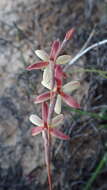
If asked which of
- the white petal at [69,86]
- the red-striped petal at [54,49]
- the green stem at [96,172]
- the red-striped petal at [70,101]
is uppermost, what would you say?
the red-striped petal at [54,49]

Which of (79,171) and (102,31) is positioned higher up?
(102,31)

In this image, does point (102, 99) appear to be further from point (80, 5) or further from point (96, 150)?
point (80, 5)

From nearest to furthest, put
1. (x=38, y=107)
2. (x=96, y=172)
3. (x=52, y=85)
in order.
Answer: (x=52, y=85) < (x=96, y=172) < (x=38, y=107)

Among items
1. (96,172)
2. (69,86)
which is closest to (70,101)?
(69,86)

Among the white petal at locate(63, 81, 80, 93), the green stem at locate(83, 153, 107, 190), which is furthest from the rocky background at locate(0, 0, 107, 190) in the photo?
the white petal at locate(63, 81, 80, 93)

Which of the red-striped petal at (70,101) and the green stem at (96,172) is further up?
the red-striped petal at (70,101)

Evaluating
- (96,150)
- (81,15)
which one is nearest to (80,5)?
(81,15)

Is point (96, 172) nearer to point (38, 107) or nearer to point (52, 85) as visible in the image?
point (38, 107)

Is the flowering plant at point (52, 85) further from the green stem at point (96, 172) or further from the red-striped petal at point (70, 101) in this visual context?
the green stem at point (96, 172)

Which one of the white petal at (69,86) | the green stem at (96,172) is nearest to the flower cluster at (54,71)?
the white petal at (69,86)
